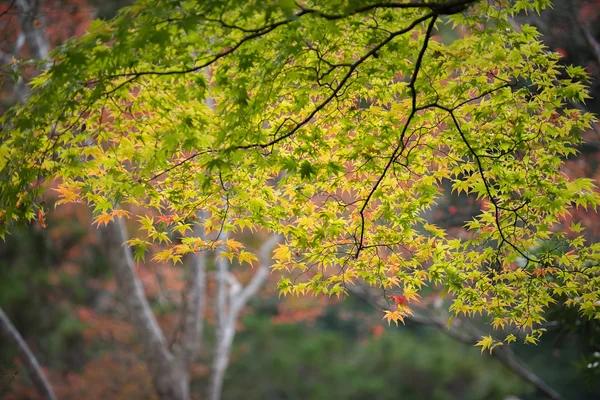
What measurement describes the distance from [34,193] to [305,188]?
4.84 feet

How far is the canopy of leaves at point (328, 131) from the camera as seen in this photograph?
8.32ft

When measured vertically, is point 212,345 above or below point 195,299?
below

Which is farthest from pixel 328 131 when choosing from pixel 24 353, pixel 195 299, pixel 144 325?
pixel 195 299

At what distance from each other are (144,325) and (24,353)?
136cm

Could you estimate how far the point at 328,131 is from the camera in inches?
115

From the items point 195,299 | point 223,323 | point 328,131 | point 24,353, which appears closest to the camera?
point 328,131

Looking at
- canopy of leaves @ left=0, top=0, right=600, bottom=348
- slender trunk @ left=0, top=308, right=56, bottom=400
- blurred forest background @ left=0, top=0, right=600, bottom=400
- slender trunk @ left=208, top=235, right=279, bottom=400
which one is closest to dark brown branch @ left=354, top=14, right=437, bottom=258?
canopy of leaves @ left=0, top=0, right=600, bottom=348

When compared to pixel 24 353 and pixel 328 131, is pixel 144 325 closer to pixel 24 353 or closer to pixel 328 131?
pixel 24 353

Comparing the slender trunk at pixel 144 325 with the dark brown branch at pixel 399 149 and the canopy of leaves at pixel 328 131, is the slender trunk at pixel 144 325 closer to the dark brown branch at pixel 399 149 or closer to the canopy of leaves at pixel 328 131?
the canopy of leaves at pixel 328 131

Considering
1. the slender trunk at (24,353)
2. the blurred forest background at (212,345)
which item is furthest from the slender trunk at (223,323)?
the blurred forest background at (212,345)

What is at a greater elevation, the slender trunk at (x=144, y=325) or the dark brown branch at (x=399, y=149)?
the dark brown branch at (x=399, y=149)

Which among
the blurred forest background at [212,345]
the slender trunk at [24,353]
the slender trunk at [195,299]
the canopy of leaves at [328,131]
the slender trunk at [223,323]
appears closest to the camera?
the canopy of leaves at [328,131]

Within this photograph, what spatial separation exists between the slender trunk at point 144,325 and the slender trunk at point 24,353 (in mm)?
1181

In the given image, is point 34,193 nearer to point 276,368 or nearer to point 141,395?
point 141,395
